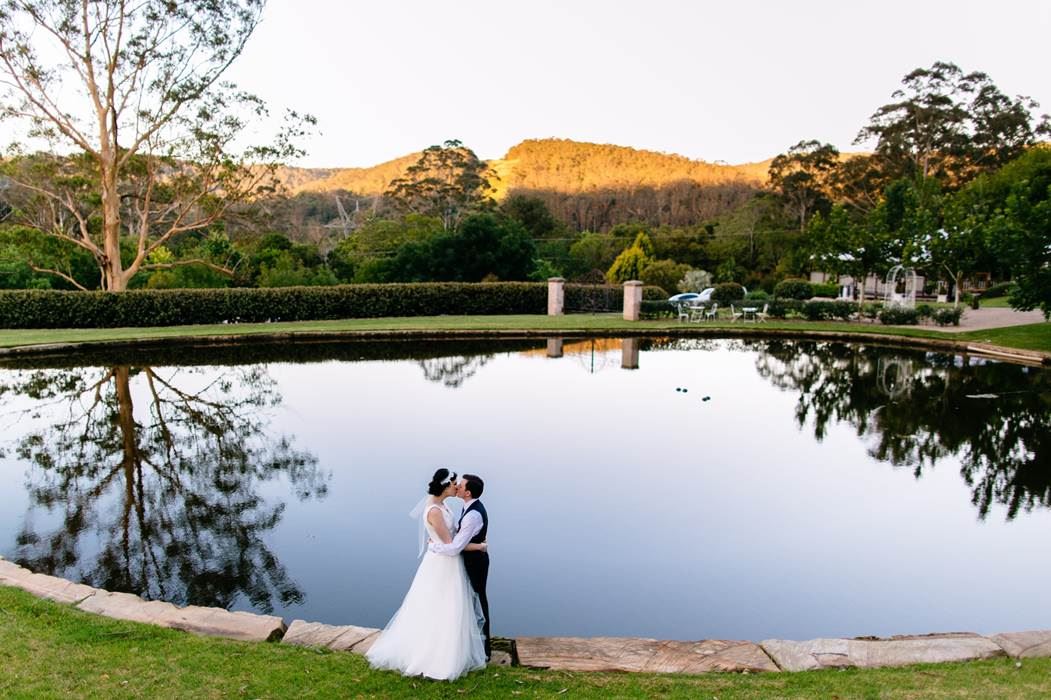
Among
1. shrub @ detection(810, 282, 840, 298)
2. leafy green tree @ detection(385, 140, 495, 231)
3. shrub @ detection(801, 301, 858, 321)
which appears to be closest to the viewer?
shrub @ detection(801, 301, 858, 321)

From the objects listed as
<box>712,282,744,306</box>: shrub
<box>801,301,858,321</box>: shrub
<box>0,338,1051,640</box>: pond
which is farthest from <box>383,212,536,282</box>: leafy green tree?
<box>0,338,1051,640</box>: pond

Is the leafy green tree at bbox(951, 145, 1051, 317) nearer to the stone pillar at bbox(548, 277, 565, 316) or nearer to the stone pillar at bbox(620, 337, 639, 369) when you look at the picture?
the stone pillar at bbox(620, 337, 639, 369)

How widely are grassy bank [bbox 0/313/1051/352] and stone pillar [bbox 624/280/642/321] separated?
35cm

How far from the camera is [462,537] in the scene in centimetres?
384

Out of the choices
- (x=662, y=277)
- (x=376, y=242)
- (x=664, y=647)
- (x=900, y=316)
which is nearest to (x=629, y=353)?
(x=900, y=316)

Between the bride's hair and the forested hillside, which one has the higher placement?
the forested hillside

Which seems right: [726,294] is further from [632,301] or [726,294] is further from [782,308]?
[632,301]

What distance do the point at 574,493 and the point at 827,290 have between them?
27.2 meters

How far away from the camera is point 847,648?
4.14 m

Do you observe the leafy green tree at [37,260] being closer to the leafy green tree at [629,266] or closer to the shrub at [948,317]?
the leafy green tree at [629,266]

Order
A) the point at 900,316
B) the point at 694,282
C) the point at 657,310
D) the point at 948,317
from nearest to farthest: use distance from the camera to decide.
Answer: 1. the point at 948,317
2. the point at 900,316
3. the point at 657,310
4. the point at 694,282

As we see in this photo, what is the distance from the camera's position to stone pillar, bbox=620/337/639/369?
51.0ft

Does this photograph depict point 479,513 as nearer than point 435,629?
No

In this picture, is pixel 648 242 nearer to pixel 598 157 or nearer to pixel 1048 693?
pixel 1048 693
